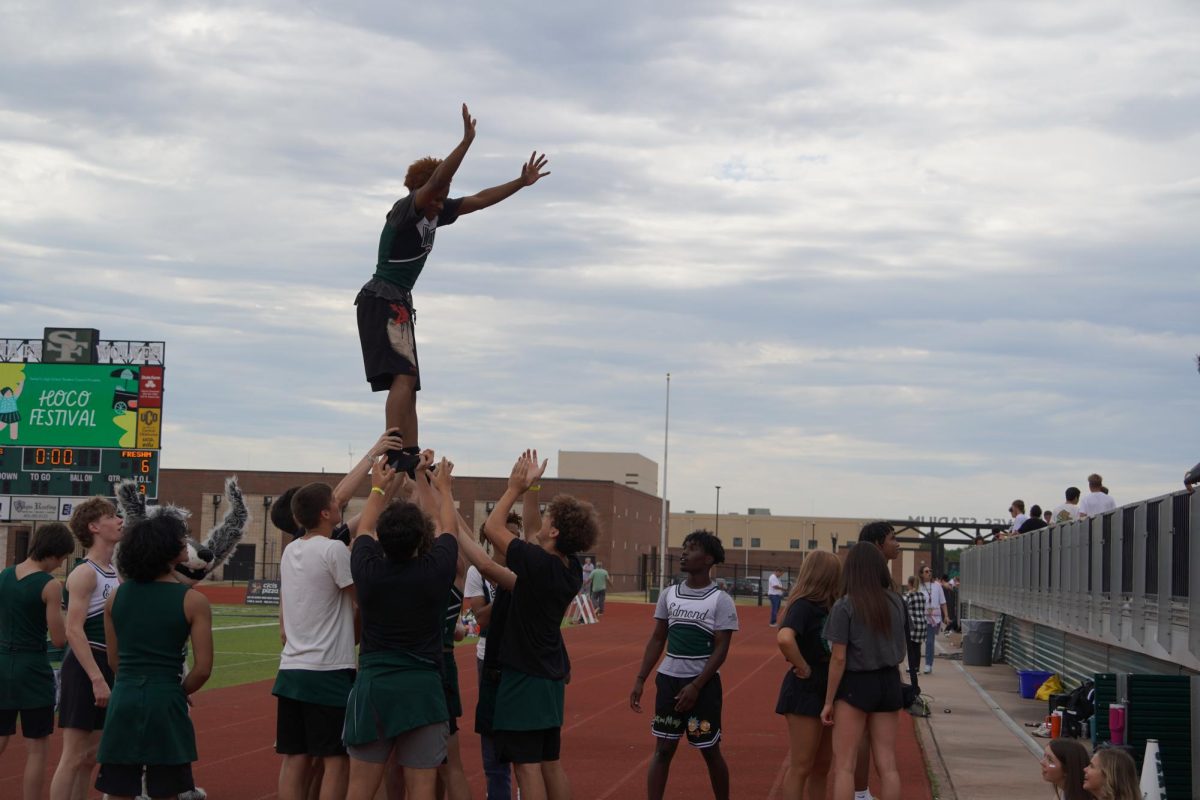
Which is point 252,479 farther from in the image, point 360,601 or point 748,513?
point 360,601

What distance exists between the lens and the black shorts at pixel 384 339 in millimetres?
6762

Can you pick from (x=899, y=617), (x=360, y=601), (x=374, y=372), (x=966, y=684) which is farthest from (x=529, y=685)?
(x=966, y=684)

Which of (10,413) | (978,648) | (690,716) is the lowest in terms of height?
(978,648)

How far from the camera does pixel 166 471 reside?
81312 millimetres

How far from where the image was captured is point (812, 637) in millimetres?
8664

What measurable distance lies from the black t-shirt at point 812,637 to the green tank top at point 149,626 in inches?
151

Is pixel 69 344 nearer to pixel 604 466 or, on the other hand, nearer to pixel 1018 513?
pixel 1018 513

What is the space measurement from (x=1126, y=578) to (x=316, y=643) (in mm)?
A: 10494

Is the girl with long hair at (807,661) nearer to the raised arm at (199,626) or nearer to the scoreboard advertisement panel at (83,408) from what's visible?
the raised arm at (199,626)

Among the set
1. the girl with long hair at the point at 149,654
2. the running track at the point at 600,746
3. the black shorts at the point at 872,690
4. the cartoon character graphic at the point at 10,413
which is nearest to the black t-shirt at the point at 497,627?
the girl with long hair at the point at 149,654

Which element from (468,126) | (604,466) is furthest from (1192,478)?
(604,466)

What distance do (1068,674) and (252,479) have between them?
217 feet

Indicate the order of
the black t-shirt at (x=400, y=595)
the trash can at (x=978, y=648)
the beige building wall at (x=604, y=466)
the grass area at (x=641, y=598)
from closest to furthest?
the black t-shirt at (x=400, y=595), the trash can at (x=978, y=648), the grass area at (x=641, y=598), the beige building wall at (x=604, y=466)

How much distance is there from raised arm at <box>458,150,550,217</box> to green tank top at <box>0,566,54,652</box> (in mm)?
3651
